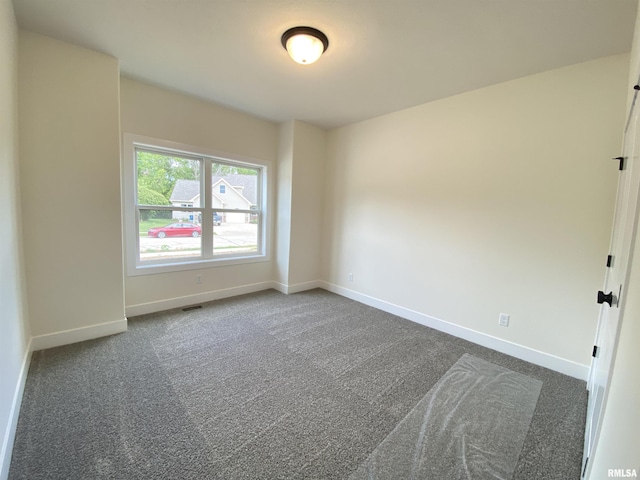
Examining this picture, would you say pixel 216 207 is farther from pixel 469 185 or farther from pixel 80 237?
pixel 469 185

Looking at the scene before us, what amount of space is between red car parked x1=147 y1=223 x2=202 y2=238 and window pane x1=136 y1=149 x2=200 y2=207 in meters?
0.29

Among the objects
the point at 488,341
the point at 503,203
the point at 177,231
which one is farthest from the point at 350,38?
the point at 488,341

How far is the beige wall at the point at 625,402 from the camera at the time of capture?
2.18 ft

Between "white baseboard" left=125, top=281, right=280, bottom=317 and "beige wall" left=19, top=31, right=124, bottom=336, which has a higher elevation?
"beige wall" left=19, top=31, right=124, bottom=336

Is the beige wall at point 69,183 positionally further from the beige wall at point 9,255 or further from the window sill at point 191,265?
the window sill at point 191,265

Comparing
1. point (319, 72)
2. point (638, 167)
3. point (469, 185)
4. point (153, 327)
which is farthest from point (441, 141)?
point (153, 327)

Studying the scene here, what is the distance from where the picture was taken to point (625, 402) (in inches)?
30.7

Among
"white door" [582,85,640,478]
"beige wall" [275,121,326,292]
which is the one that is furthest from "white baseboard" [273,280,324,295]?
"white door" [582,85,640,478]

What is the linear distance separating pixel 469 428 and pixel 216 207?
12.0ft

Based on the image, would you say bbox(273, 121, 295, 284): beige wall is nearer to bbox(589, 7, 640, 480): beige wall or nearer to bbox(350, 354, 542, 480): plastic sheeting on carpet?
bbox(350, 354, 542, 480): plastic sheeting on carpet

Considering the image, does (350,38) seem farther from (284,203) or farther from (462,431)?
(462,431)

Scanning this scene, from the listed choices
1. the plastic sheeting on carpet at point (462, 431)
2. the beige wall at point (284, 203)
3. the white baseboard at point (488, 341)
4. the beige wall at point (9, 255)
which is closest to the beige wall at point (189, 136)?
the beige wall at point (284, 203)

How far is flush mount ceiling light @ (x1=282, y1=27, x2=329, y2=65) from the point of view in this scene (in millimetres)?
1999

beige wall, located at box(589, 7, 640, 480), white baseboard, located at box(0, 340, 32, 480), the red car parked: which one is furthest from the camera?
the red car parked
